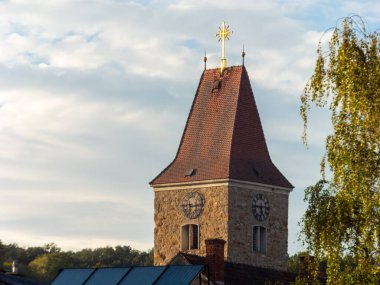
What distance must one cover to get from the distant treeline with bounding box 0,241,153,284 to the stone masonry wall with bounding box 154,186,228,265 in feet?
150

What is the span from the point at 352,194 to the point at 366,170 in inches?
25.2

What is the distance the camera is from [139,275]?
38.2 metres

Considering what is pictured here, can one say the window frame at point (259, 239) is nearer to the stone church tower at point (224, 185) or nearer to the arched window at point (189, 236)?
the stone church tower at point (224, 185)

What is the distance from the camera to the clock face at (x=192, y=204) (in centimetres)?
6894

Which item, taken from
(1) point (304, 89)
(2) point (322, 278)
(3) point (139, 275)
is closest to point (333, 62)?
(1) point (304, 89)

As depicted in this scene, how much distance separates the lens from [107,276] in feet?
129

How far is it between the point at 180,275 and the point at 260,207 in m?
32.9

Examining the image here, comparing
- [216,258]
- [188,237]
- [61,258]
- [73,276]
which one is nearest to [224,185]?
[188,237]

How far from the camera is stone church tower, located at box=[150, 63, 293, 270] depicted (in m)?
A: 68.2

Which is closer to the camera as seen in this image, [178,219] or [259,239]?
[259,239]

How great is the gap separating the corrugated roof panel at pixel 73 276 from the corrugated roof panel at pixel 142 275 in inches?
86.0

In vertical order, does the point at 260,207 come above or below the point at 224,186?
below

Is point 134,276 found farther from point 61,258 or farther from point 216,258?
point 61,258

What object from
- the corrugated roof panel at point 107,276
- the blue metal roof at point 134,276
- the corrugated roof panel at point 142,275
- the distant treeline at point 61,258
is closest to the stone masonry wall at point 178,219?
the blue metal roof at point 134,276
